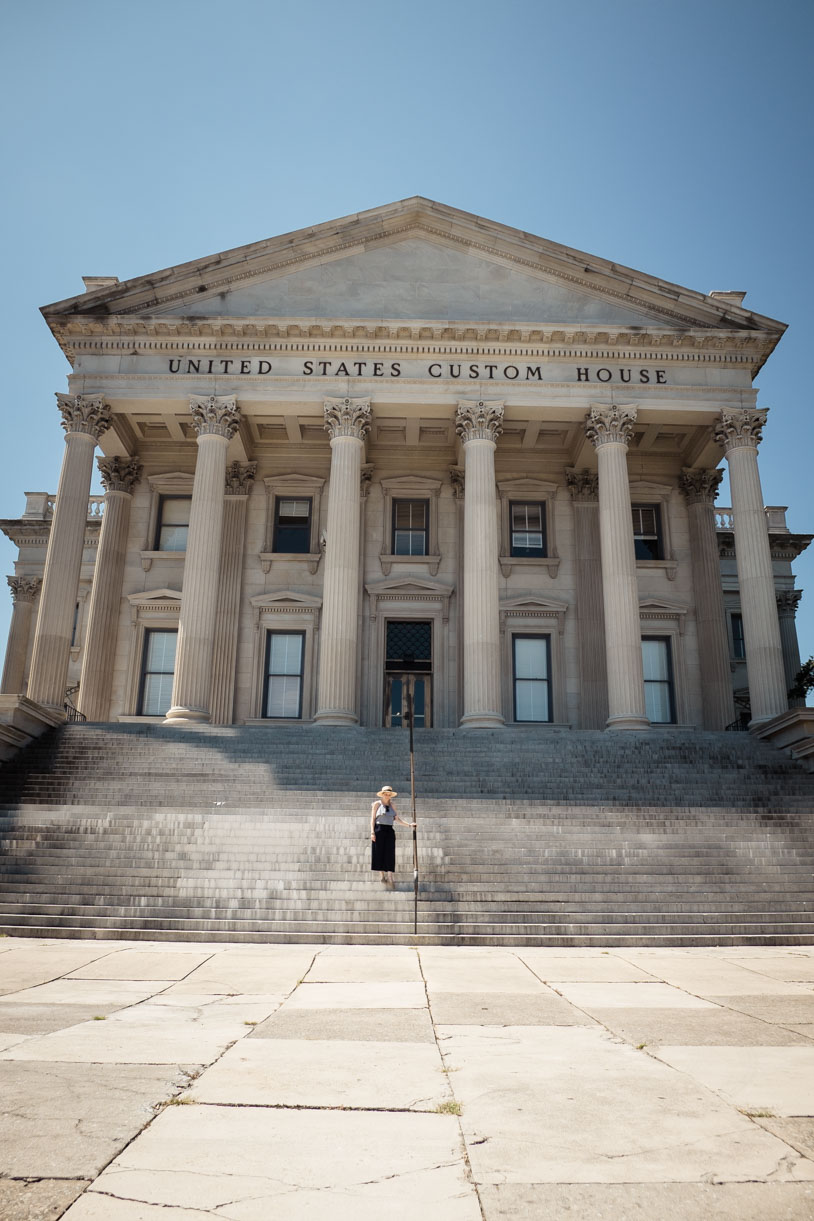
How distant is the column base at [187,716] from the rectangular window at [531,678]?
10867 mm

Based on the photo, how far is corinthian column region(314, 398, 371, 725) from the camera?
24.1 meters

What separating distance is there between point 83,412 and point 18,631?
17.6 metres

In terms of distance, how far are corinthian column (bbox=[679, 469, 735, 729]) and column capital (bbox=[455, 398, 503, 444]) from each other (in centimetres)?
900

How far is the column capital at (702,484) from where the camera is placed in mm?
31328

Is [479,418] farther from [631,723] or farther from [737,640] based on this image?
[737,640]

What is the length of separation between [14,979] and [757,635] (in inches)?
879

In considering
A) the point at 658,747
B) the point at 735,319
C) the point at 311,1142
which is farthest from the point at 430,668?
the point at 311,1142

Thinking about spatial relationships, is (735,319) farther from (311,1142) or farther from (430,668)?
(311,1142)

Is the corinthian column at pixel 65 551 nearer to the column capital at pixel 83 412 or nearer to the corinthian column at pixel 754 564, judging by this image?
the column capital at pixel 83 412

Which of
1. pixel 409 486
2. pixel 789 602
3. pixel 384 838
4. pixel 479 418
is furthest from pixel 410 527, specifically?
pixel 789 602

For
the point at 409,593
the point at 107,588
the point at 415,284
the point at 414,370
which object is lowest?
the point at 107,588

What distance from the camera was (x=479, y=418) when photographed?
26.6 metres

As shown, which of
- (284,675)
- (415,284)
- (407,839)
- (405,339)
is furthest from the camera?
(284,675)

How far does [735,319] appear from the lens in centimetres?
2741
